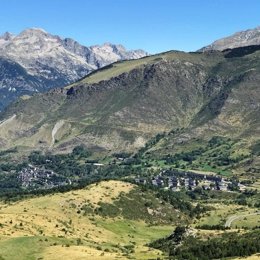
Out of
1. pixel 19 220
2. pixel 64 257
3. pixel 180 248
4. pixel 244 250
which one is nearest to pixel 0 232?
pixel 19 220

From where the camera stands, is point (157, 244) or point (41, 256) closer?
point (41, 256)

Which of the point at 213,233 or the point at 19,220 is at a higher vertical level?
the point at 19,220

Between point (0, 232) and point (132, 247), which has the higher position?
point (0, 232)

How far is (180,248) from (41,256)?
50.5m

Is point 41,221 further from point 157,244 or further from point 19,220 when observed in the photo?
point 157,244

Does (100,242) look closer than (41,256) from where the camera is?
No

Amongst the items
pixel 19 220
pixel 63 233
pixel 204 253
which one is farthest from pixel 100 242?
pixel 204 253

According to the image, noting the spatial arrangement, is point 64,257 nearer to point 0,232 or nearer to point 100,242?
point 0,232

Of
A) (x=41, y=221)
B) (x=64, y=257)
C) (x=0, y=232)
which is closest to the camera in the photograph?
(x=64, y=257)

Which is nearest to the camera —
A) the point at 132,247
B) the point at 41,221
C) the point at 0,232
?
the point at 0,232

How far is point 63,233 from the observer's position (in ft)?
622

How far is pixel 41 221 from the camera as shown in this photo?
198m

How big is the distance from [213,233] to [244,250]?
129 feet

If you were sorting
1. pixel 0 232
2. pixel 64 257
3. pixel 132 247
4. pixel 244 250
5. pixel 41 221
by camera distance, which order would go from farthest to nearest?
1. pixel 41 221
2. pixel 132 247
3. pixel 0 232
4. pixel 244 250
5. pixel 64 257
